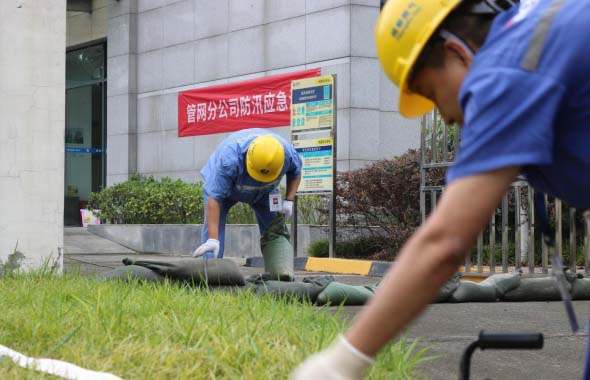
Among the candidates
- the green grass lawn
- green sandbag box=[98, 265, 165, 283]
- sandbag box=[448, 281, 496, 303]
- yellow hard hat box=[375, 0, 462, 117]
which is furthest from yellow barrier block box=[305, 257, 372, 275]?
yellow hard hat box=[375, 0, 462, 117]

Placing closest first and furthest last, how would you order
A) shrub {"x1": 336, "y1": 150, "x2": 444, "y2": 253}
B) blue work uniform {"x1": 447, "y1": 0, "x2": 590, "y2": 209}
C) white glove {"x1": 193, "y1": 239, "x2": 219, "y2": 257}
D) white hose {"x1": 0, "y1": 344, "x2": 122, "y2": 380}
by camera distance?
blue work uniform {"x1": 447, "y1": 0, "x2": 590, "y2": 209} < white hose {"x1": 0, "y1": 344, "x2": 122, "y2": 380} < white glove {"x1": 193, "y1": 239, "x2": 219, "y2": 257} < shrub {"x1": 336, "y1": 150, "x2": 444, "y2": 253}

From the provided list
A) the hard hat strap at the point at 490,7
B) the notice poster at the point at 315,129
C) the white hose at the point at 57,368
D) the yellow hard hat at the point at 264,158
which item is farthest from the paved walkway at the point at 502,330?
the notice poster at the point at 315,129

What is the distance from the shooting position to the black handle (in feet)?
6.32

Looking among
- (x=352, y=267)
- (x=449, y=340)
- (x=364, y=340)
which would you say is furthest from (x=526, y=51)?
(x=352, y=267)

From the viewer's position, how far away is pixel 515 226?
32.2ft

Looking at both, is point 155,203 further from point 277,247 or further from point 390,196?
point 277,247

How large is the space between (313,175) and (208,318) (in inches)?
319

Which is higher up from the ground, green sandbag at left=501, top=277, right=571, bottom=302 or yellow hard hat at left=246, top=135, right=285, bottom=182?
yellow hard hat at left=246, top=135, right=285, bottom=182

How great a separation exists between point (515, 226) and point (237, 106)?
363 inches

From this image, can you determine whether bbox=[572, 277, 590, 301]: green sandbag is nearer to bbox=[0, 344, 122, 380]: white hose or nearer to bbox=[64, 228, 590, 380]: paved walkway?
bbox=[64, 228, 590, 380]: paved walkway

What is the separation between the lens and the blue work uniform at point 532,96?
1.69 meters

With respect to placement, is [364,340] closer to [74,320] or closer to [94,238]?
[74,320]

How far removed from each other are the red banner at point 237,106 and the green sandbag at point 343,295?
975 cm

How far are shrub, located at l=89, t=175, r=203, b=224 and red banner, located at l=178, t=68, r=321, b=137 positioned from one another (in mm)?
A: 1689
